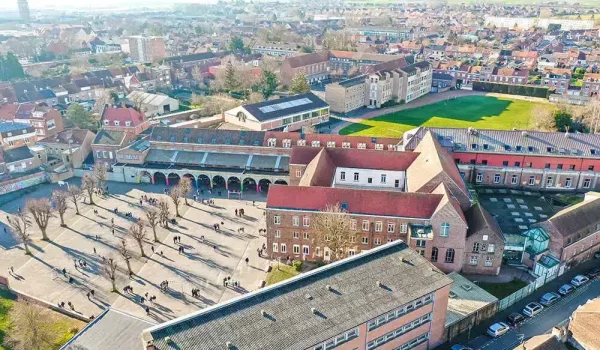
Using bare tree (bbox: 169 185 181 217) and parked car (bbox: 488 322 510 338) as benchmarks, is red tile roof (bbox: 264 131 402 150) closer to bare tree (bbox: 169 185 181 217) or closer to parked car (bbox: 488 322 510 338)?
bare tree (bbox: 169 185 181 217)

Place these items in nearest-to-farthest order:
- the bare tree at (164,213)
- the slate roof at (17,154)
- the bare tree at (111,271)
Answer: the bare tree at (111,271) → the bare tree at (164,213) → the slate roof at (17,154)

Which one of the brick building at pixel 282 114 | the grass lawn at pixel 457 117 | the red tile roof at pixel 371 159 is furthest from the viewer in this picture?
the grass lawn at pixel 457 117

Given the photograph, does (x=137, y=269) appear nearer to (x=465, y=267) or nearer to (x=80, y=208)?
(x=80, y=208)

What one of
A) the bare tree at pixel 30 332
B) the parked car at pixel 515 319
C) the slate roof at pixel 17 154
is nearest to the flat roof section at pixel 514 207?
the parked car at pixel 515 319

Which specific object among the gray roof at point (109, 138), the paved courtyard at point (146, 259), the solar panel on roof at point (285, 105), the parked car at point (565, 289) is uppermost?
the solar panel on roof at point (285, 105)

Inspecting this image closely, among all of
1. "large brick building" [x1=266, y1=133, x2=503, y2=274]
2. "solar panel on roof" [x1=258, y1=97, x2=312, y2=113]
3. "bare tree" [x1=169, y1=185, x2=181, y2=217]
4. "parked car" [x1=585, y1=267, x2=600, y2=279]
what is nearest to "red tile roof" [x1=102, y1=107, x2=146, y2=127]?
"solar panel on roof" [x1=258, y1=97, x2=312, y2=113]

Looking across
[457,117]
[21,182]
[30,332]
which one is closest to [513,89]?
[457,117]

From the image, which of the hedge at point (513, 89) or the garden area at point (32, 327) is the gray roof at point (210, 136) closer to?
the garden area at point (32, 327)
